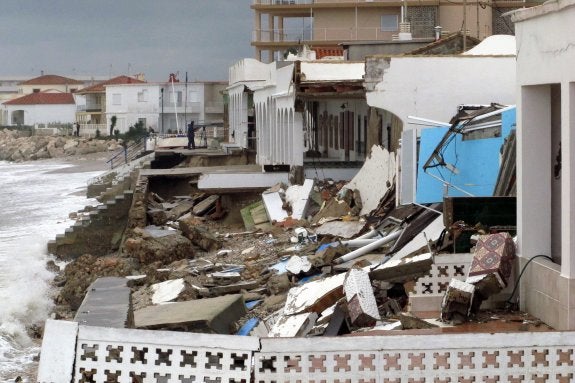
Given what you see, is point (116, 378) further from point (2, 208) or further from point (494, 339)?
point (2, 208)

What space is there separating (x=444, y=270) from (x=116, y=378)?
360 cm

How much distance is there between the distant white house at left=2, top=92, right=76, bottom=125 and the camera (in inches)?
4978

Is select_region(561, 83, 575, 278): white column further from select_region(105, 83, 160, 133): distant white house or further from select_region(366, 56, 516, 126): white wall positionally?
select_region(105, 83, 160, 133): distant white house

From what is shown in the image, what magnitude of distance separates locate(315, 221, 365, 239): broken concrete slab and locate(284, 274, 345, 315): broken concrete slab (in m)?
6.50

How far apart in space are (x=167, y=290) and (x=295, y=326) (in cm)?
611

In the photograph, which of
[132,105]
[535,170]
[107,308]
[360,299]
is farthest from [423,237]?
[132,105]

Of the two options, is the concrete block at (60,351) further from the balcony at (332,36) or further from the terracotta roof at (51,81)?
the terracotta roof at (51,81)

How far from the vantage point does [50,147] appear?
101 m

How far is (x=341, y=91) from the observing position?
26141mm

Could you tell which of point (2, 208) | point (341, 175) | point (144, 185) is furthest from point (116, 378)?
point (2, 208)

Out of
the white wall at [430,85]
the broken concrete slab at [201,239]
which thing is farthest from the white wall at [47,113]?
the white wall at [430,85]

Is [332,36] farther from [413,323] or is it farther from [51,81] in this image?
[51,81]

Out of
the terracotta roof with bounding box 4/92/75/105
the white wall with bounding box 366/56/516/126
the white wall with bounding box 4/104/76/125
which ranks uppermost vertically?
the terracotta roof with bounding box 4/92/75/105

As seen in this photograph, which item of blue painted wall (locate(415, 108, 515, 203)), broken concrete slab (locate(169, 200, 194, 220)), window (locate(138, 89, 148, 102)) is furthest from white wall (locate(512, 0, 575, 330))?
window (locate(138, 89, 148, 102))
